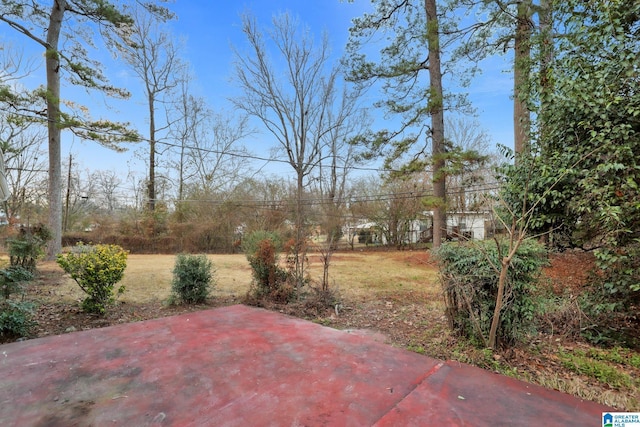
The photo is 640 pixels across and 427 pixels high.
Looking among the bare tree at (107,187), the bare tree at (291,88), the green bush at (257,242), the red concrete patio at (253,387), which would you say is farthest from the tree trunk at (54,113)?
the bare tree at (107,187)

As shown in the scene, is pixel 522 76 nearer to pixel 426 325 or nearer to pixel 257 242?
pixel 426 325

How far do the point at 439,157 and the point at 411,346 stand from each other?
608 cm

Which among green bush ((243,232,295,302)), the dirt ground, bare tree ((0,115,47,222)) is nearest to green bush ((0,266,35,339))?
the dirt ground

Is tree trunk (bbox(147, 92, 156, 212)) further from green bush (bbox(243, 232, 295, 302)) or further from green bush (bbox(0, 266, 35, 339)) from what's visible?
green bush (bbox(0, 266, 35, 339))

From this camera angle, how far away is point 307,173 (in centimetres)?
1584

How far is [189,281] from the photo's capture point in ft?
14.9

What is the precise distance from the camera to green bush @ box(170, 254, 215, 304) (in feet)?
14.9

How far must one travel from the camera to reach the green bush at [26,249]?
18.4 feet

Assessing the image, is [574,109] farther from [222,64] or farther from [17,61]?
[222,64]

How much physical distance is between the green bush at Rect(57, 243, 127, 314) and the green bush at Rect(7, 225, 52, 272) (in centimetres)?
294

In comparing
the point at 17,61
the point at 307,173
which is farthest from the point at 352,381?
the point at 307,173

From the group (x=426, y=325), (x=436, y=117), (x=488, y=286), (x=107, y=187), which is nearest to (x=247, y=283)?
(x=426, y=325)

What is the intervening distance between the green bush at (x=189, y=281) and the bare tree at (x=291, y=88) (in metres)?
10.2

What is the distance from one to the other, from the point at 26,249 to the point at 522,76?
897 cm
